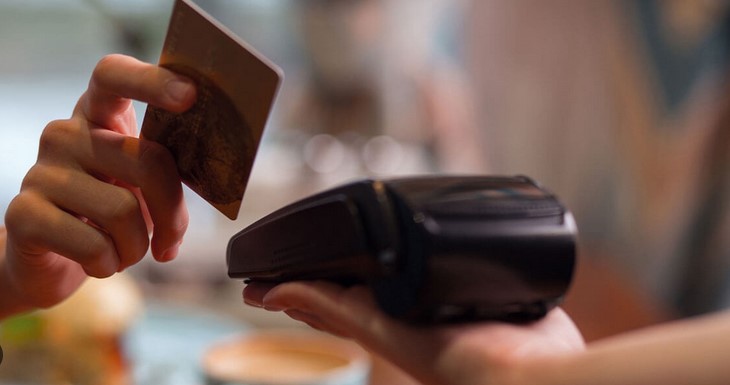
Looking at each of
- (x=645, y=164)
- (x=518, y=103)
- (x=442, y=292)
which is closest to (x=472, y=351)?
(x=442, y=292)

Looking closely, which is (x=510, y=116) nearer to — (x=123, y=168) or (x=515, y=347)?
(x=123, y=168)

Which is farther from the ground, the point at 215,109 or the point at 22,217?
the point at 215,109

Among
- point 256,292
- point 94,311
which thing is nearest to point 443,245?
point 256,292

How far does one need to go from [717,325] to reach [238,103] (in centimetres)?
29

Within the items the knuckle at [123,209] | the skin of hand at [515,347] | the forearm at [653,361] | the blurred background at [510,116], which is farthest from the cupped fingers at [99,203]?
the blurred background at [510,116]

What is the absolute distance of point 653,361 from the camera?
1.11 ft

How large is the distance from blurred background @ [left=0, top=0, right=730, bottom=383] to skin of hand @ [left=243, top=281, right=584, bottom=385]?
2.25ft

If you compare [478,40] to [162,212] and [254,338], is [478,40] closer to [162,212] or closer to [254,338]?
[254,338]

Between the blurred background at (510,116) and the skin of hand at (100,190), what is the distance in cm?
55

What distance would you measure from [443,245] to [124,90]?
0.26 meters

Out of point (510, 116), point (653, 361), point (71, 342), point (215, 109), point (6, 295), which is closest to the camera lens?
point (653, 361)

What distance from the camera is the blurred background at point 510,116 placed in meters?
1.72

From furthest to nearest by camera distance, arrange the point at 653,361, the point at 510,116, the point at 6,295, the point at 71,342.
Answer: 1. the point at 510,116
2. the point at 71,342
3. the point at 6,295
4. the point at 653,361

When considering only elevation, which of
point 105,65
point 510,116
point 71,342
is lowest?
point 510,116
